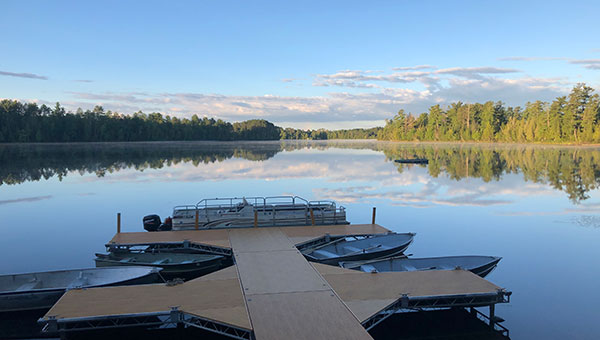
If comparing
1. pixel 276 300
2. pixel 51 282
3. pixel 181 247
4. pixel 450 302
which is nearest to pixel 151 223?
pixel 181 247

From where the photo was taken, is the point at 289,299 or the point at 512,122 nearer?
the point at 289,299

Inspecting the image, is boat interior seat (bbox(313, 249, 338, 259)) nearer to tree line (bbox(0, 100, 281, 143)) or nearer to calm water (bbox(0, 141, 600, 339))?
calm water (bbox(0, 141, 600, 339))

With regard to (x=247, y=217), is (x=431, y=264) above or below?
below

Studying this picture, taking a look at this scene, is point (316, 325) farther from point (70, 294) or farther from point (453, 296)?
point (70, 294)

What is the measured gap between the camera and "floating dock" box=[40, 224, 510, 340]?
29.2 ft

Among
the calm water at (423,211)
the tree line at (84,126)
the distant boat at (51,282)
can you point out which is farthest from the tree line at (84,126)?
the distant boat at (51,282)

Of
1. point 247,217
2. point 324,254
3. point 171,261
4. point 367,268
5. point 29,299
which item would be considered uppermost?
point 247,217

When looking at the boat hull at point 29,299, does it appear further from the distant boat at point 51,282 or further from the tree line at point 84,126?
the tree line at point 84,126

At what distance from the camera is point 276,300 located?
9.87 meters

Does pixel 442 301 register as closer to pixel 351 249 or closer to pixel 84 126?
pixel 351 249

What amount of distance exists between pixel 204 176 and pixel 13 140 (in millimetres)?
97888

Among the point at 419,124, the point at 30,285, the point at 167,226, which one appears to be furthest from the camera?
the point at 419,124

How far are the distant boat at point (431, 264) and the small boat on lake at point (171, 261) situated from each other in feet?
16.6

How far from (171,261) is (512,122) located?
149 meters
